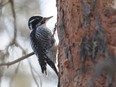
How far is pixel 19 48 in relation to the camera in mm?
2783

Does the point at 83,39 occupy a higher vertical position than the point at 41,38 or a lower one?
higher

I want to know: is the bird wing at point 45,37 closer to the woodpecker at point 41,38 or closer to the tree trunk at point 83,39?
the woodpecker at point 41,38

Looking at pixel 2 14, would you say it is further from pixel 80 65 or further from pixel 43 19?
pixel 80 65

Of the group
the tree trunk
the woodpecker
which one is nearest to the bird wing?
the woodpecker

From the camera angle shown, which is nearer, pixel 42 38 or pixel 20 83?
pixel 42 38

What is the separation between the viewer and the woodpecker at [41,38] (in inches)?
137

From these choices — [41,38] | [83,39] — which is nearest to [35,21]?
[41,38]

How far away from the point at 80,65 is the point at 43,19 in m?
2.03

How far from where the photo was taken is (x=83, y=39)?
171cm

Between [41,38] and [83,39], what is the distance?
6.63 feet

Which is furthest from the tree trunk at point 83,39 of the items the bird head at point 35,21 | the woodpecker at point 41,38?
the bird head at point 35,21

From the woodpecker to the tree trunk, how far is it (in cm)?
152

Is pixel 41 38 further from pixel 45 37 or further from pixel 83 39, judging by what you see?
pixel 83 39

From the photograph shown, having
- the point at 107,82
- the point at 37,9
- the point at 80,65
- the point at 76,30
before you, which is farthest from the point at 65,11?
the point at 37,9
